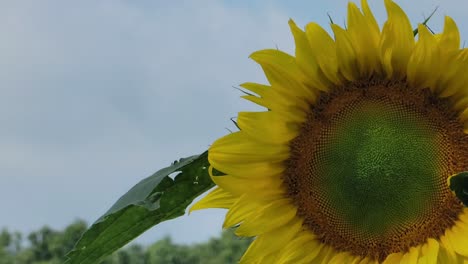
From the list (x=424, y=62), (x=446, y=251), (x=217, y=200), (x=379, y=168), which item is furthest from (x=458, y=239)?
(x=217, y=200)

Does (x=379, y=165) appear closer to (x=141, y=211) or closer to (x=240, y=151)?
(x=240, y=151)

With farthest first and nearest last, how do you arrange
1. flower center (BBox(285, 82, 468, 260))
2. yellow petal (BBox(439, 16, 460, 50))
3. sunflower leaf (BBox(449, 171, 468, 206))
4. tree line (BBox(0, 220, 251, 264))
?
1. tree line (BBox(0, 220, 251, 264))
2. flower center (BBox(285, 82, 468, 260))
3. yellow petal (BBox(439, 16, 460, 50))
4. sunflower leaf (BBox(449, 171, 468, 206))

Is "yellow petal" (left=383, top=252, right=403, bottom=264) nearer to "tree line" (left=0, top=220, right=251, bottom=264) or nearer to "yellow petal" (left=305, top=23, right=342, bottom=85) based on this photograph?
"yellow petal" (left=305, top=23, right=342, bottom=85)

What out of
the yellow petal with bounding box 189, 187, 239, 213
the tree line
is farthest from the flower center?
the tree line

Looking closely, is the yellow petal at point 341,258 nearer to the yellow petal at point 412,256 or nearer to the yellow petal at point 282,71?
the yellow petal at point 412,256

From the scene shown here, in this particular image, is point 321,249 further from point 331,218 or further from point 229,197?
point 229,197

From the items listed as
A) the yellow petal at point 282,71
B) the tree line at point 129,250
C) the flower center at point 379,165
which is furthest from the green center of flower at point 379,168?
the tree line at point 129,250
